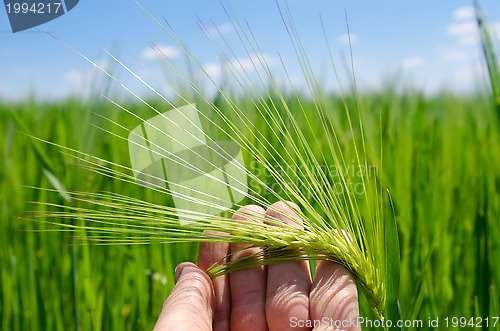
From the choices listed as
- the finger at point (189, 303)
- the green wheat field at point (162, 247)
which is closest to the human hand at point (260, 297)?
the finger at point (189, 303)

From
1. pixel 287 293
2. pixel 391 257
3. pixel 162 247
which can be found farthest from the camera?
pixel 162 247

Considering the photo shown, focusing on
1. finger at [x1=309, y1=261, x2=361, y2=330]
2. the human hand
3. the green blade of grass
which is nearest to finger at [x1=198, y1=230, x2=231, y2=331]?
the human hand

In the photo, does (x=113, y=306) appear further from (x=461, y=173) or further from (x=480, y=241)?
(x=461, y=173)

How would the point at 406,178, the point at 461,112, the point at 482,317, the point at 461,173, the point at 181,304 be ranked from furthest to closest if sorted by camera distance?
the point at 461,112 → the point at 461,173 → the point at 406,178 → the point at 482,317 → the point at 181,304

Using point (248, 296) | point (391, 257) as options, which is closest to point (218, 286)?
point (248, 296)

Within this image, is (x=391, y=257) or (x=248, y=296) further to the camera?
(x=248, y=296)

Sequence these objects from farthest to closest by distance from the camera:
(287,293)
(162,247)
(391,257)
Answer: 1. (162,247)
2. (287,293)
3. (391,257)

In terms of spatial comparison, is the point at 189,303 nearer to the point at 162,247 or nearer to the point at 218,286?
the point at 218,286

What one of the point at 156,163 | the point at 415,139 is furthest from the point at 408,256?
the point at 156,163
